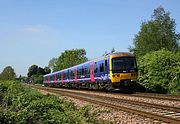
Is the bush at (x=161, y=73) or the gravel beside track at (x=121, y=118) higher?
the bush at (x=161, y=73)

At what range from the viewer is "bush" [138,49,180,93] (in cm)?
2711

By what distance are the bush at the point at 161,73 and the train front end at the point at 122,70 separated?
2140 millimetres

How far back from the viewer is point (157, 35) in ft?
226

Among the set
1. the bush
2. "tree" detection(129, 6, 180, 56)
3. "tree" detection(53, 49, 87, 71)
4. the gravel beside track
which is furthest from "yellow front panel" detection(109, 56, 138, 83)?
"tree" detection(53, 49, 87, 71)

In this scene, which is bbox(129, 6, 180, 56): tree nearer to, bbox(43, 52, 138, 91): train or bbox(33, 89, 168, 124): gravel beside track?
bbox(43, 52, 138, 91): train

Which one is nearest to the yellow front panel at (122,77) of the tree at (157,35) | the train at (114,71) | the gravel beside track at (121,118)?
the train at (114,71)

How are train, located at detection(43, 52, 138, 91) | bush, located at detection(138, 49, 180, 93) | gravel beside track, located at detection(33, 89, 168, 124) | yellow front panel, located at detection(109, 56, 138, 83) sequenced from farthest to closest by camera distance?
1. train, located at detection(43, 52, 138, 91)
2. yellow front panel, located at detection(109, 56, 138, 83)
3. bush, located at detection(138, 49, 180, 93)
4. gravel beside track, located at detection(33, 89, 168, 124)

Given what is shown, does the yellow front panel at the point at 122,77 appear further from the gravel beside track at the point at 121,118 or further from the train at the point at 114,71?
the gravel beside track at the point at 121,118

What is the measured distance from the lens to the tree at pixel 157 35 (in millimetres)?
68188

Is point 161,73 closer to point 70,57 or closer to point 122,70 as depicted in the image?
point 122,70

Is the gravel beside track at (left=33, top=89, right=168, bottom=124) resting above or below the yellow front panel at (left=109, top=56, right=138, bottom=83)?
below

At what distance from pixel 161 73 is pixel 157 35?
40431 mm

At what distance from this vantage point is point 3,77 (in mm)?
42094

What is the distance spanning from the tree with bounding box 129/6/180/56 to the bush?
3610cm
